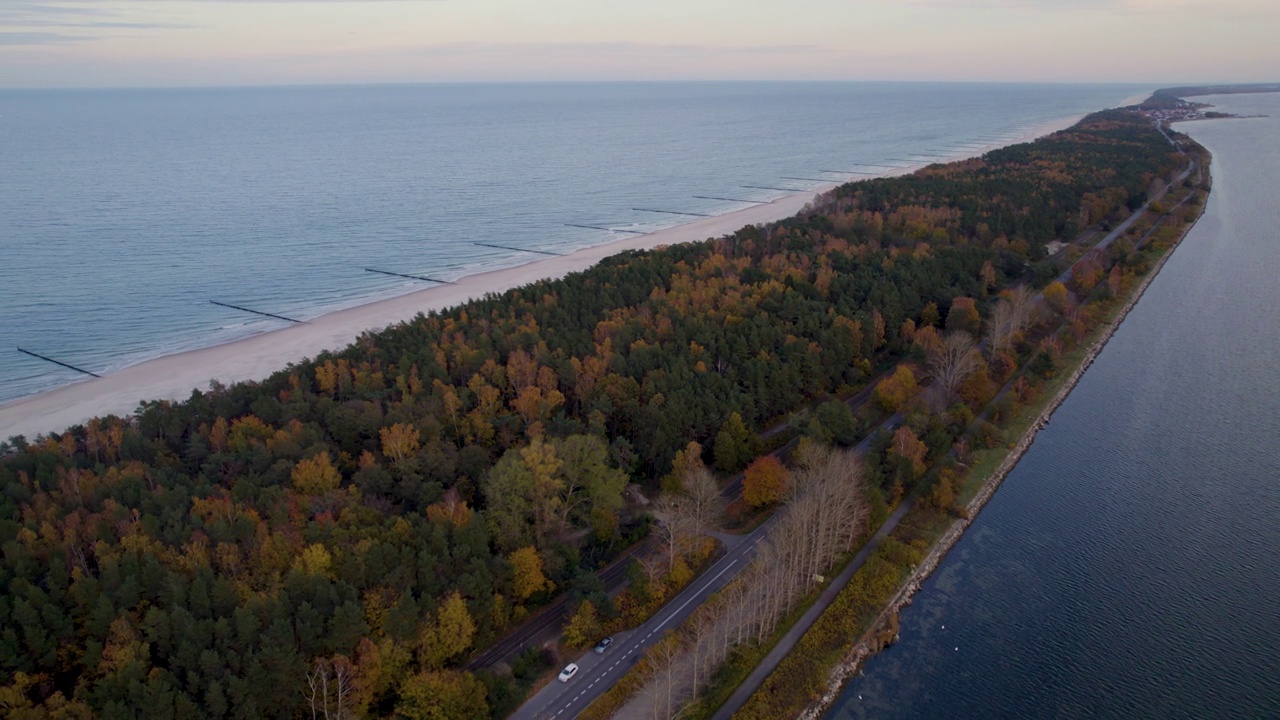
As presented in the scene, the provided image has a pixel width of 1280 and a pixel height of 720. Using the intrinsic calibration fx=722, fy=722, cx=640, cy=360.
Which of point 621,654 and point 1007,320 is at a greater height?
point 1007,320

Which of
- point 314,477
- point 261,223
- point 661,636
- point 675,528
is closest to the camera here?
point 661,636

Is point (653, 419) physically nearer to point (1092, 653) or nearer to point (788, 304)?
point (788, 304)

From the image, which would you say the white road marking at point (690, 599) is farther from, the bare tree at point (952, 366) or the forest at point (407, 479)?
the bare tree at point (952, 366)

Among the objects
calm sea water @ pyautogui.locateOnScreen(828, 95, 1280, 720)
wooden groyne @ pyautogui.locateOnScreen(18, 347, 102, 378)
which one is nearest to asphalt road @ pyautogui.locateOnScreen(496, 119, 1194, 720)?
calm sea water @ pyautogui.locateOnScreen(828, 95, 1280, 720)

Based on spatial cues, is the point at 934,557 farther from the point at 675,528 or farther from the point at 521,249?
the point at 521,249

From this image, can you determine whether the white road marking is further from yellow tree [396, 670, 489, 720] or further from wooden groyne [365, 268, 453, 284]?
wooden groyne [365, 268, 453, 284]

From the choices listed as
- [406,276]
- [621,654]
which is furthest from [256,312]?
[621,654]
